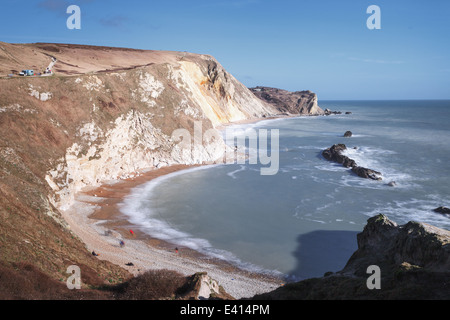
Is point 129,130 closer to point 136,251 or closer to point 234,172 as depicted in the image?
point 234,172

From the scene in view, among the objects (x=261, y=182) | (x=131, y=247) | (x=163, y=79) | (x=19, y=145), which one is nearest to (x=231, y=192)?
(x=261, y=182)

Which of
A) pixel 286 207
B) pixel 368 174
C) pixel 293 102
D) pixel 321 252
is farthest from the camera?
pixel 293 102

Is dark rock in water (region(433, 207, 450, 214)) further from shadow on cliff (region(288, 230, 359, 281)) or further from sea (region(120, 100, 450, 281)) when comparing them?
shadow on cliff (region(288, 230, 359, 281))

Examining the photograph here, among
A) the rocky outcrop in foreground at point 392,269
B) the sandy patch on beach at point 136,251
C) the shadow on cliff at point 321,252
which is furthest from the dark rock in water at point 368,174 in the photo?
the sandy patch on beach at point 136,251

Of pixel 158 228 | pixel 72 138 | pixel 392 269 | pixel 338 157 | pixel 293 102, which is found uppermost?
pixel 293 102

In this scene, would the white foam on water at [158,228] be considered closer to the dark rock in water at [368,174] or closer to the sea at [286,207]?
the sea at [286,207]

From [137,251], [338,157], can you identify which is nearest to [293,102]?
[338,157]

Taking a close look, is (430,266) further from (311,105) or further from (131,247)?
(311,105)
